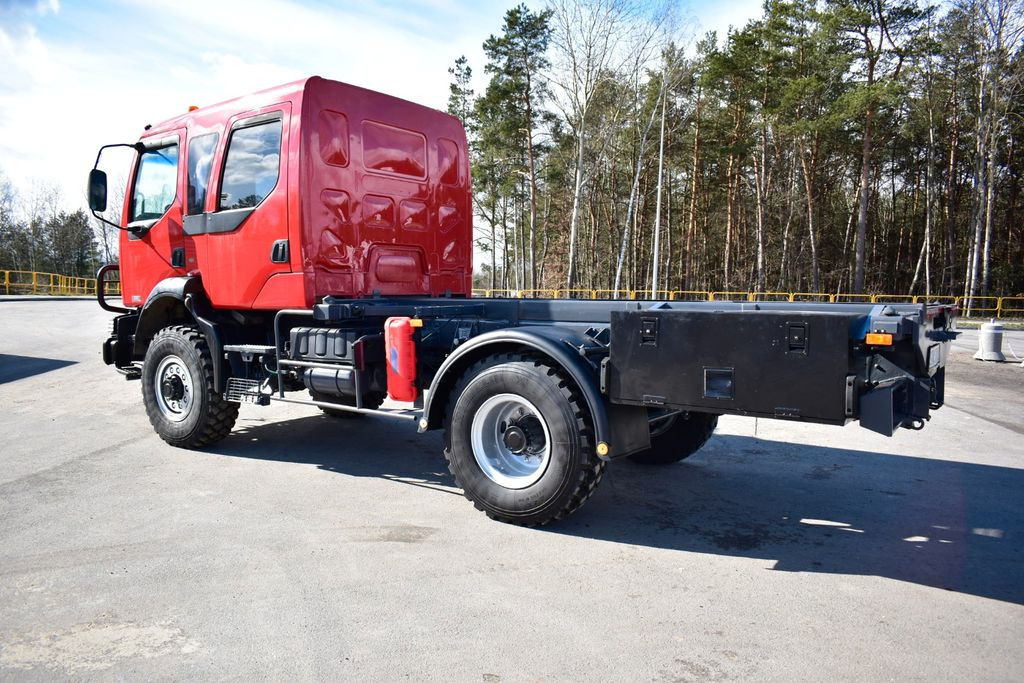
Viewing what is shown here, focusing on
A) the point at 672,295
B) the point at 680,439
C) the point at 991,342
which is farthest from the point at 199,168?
the point at 672,295

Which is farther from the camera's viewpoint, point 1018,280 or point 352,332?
point 1018,280

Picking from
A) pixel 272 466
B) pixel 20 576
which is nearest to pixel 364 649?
pixel 20 576

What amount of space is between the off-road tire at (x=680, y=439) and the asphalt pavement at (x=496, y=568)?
0.19 meters

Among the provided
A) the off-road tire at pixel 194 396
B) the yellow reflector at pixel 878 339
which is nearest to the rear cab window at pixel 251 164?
the off-road tire at pixel 194 396

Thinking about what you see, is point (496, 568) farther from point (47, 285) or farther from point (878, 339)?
point (47, 285)

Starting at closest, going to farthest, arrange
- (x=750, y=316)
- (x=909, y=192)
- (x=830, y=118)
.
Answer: (x=750, y=316)
(x=830, y=118)
(x=909, y=192)

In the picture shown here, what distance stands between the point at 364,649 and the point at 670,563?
5.85ft

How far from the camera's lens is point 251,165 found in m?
5.82

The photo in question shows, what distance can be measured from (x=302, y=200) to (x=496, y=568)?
3.26 metres

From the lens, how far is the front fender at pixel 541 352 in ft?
13.2

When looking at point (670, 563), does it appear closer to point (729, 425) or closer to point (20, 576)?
point (20, 576)

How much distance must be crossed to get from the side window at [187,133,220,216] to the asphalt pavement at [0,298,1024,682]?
2276 millimetres

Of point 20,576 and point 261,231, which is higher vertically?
point 261,231

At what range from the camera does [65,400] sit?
29.7ft
